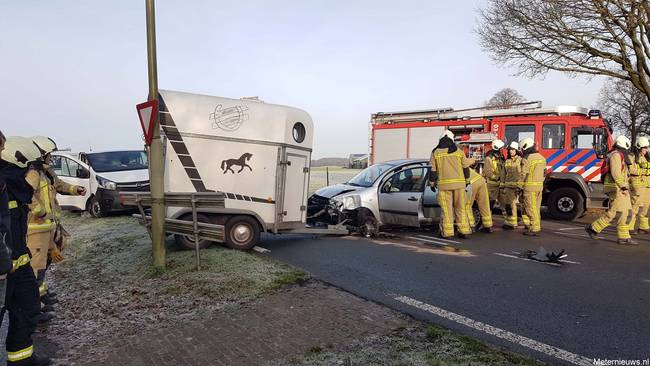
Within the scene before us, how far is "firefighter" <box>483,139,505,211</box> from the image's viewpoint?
9.62 m

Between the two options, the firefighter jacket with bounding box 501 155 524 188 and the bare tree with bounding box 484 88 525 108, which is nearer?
the firefighter jacket with bounding box 501 155 524 188

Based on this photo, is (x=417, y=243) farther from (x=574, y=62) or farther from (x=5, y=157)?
(x=574, y=62)

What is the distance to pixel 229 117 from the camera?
6641 millimetres

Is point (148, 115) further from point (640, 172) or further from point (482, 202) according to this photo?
point (640, 172)

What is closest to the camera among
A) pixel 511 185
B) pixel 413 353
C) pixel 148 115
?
pixel 413 353

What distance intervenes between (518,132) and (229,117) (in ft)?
26.6

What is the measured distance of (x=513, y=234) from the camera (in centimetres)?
870

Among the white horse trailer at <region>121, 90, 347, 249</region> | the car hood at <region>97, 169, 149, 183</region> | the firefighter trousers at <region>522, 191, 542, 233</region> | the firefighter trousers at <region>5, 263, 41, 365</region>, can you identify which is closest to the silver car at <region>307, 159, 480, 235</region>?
the white horse trailer at <region>121, 90, 347, 249</region>

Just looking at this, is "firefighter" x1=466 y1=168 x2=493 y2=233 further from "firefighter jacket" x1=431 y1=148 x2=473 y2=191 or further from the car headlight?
the car headlight

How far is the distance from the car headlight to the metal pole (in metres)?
6.52

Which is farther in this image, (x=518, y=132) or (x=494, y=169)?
(x=518, y=132)

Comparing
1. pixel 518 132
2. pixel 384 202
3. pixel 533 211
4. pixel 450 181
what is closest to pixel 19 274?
pixel 384 202

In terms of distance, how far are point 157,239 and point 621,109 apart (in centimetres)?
4943

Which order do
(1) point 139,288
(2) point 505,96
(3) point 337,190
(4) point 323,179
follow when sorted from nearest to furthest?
1. (1) point 139,288
2. (3) point 337,190
3. (4) point 323,179
4. (2) point 505,96
